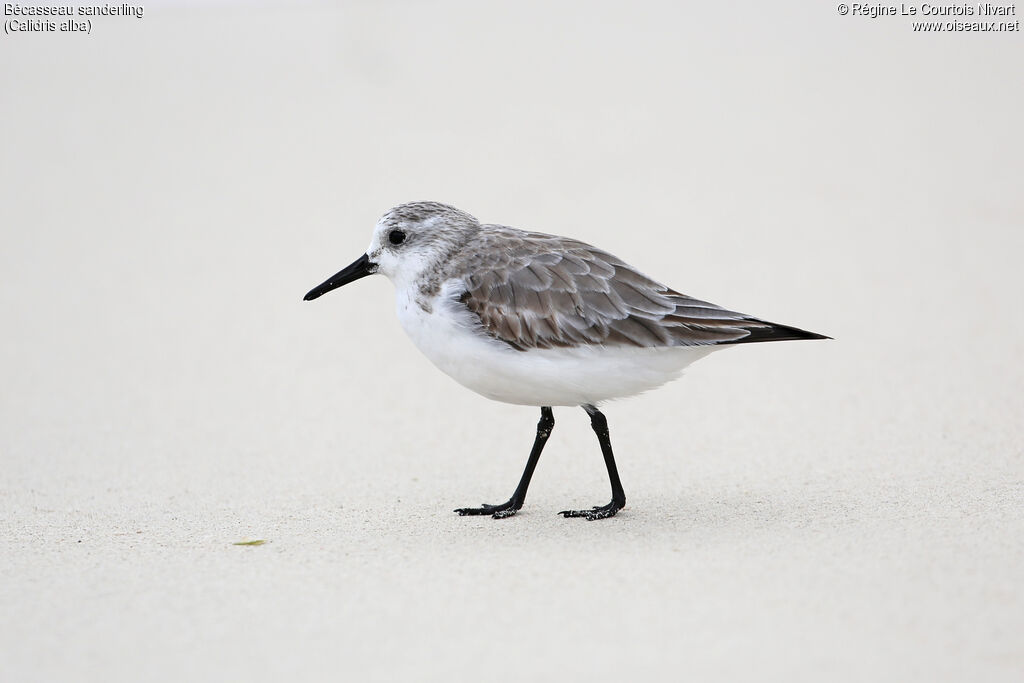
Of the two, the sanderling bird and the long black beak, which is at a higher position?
the long black beak

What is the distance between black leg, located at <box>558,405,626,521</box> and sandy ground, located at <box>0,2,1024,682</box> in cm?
8

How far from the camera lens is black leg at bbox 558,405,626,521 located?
184 inches

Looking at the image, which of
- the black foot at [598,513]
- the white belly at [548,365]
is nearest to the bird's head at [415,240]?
the white belly at [548,365]

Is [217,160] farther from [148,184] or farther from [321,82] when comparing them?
[321,82]

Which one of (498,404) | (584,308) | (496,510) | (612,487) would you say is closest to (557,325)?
(584,308)

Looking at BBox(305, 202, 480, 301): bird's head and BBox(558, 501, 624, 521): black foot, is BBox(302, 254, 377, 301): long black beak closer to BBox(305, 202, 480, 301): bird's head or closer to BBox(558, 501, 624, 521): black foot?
BBox(305, 202, 480, 301): bird's head

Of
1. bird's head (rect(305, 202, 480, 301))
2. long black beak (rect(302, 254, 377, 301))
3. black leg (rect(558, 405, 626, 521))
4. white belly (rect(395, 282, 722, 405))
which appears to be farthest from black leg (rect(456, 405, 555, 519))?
long black beak (rect(302, 254, 377, 301))

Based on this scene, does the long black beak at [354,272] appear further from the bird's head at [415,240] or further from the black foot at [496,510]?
the black foot at [496,510]

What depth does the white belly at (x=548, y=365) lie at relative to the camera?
14.5ft

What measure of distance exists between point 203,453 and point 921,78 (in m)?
7.16

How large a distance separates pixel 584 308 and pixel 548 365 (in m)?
0.28

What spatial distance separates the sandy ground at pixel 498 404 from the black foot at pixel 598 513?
0.07 meters

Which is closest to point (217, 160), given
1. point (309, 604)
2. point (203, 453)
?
point (203, 453)

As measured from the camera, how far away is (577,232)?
27.9ft
